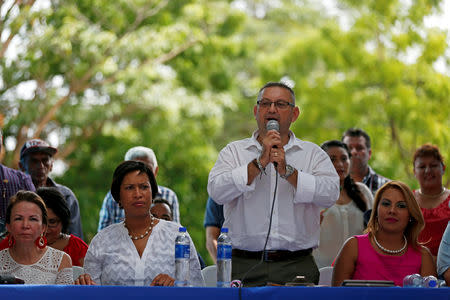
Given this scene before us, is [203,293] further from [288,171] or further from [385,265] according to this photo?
[385,265]

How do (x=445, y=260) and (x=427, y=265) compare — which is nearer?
(x=445, y=260)

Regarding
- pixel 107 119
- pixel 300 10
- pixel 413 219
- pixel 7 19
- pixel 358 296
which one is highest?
pixel 300 10

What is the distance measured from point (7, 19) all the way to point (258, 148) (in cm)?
833

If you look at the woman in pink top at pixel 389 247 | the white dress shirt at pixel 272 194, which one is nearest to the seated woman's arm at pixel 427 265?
the woman in pink top at pixel 389 247

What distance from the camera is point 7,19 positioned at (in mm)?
11656

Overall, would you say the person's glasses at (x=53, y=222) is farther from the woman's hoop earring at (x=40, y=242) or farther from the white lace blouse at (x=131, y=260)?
the white lace blouse at (x=131, y=260)

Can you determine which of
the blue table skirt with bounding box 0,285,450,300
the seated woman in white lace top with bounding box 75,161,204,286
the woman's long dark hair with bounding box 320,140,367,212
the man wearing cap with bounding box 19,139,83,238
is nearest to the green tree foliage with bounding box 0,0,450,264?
the man wearing cap with bounding box 19,139,83,238

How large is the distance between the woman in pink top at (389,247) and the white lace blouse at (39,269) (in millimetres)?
1579

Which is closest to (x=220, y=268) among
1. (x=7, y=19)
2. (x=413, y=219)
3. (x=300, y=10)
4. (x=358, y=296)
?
(x=358, y=296)

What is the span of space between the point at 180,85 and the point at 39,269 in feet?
30.4

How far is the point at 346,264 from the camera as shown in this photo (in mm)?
4422

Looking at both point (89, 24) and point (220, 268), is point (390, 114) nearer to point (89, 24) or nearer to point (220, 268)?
point (89, 24)

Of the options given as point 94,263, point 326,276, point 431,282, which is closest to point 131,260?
point 94,263

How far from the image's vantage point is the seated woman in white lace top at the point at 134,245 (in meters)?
4.20
